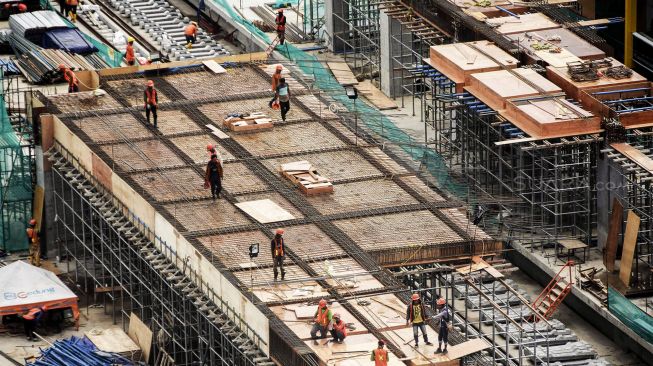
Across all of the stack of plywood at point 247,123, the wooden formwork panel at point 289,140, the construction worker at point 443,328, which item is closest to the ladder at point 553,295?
the wooden formwork panel at point 289,140

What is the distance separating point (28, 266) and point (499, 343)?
22.1 metres

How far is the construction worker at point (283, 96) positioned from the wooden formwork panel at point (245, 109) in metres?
0.76

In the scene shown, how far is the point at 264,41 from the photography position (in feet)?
512

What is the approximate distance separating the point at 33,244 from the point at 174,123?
29.6ft

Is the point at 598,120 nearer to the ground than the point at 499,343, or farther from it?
farther from it

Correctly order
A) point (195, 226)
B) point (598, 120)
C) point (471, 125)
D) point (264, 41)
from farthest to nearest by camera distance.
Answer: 1. point (264, 41)
2. point (471, 125)
3. point (598, 120)
4. point (195, 226)

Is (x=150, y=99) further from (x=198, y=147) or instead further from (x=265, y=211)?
(x=265, y=211)

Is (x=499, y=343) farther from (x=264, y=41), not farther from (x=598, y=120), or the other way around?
(x=264, y=41)

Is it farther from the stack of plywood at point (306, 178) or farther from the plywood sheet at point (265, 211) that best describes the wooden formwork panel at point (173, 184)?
the stack of plywood at point (306, 178)

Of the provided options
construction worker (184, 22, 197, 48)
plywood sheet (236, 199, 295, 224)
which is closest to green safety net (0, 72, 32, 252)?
plywood sheet (236, 199, 295, 224)

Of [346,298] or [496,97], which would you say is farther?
[496,97]

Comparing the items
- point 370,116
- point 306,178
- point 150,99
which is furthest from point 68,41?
point 306,178

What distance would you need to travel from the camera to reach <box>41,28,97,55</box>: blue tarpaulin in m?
150

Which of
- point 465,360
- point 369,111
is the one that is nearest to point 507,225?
point 369,111
